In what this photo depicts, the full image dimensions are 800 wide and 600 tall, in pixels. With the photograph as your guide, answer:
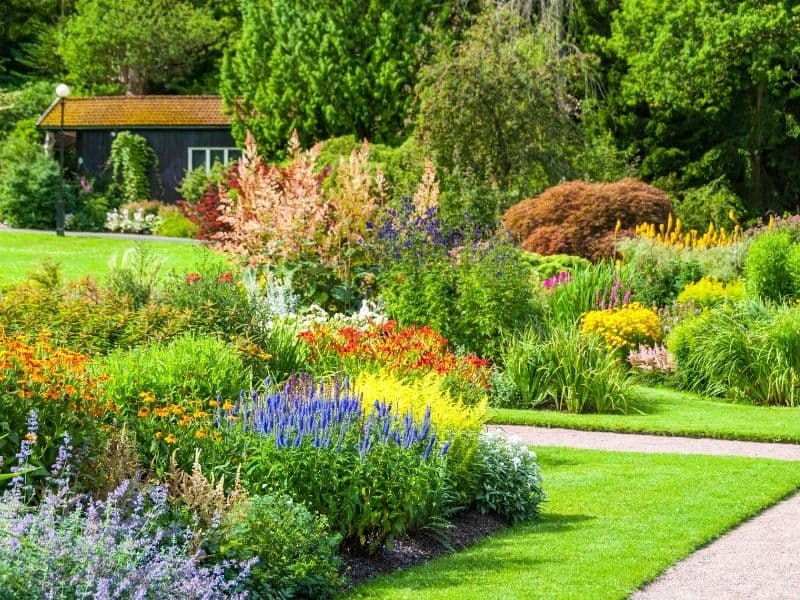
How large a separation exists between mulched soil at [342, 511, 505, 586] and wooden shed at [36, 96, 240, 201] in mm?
32041

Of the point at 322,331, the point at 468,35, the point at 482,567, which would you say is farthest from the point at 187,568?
the point at 468,35

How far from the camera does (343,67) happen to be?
31.5 metres

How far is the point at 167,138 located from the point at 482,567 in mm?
34101

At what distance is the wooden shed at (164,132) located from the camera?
38938mm

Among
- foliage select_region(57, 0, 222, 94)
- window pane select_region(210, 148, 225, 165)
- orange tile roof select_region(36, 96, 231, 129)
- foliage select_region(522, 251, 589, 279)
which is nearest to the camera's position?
foliage select_region(522, 251, 589, 279)

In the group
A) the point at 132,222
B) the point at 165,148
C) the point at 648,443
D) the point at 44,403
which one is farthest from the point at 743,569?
the point at 165,148

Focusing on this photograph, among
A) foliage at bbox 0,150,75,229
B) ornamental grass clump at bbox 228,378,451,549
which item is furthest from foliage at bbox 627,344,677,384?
foliage at bbox 0,150,75,229

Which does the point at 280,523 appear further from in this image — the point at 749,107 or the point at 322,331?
the point at 749,107

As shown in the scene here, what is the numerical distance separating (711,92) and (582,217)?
11261mm

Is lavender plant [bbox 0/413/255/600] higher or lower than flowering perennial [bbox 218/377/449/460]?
lower

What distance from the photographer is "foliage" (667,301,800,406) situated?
12.9 metres

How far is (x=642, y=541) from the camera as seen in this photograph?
7.16 metres

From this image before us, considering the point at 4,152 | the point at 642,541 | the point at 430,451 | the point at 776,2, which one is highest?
the point at 776,2

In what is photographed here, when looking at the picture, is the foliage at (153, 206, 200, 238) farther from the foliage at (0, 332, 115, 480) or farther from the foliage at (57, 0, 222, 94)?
the foliage at (0, 332, 115, 480)
